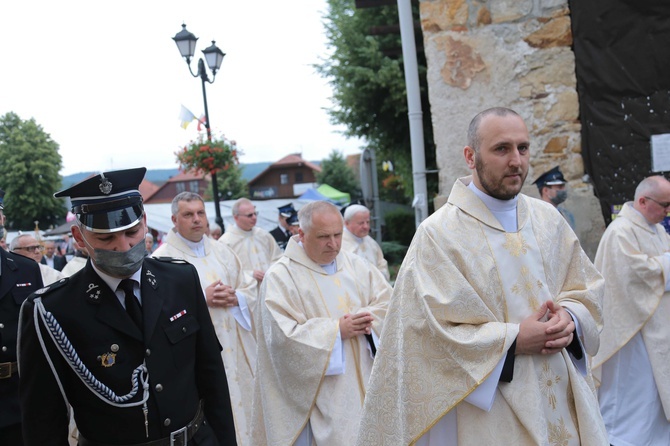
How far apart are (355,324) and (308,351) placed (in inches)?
13.6

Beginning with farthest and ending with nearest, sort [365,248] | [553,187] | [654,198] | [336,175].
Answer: [336,175], [365,248], [553,187], [654,198]

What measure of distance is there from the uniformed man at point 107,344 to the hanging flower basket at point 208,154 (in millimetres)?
11199

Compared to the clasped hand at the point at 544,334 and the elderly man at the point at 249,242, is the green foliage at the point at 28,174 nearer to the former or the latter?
the elderly man at the point at 249,242

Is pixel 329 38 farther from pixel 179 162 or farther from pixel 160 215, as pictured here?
pixel 160 215

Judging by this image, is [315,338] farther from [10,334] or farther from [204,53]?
[204,53]

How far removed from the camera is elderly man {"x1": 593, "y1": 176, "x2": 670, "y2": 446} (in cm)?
568

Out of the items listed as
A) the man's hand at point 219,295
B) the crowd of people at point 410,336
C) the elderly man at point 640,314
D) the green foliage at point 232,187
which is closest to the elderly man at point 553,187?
the elderly man at point 640,314

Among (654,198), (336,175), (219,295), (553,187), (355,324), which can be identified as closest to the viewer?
(355,324)

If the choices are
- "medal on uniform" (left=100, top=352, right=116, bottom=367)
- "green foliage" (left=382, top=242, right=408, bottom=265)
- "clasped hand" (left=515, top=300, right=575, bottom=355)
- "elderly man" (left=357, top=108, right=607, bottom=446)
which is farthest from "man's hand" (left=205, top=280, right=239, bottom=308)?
"green foliage" (left=382, top=242, right=408, bottom=265)

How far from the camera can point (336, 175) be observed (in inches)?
2224

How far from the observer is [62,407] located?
270 cm

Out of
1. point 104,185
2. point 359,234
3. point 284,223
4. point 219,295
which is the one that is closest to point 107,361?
point 104,185

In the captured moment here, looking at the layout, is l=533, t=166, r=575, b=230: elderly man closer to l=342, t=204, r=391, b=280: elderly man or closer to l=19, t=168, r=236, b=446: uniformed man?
l=342, t=204, r=391, b=280: elderly man

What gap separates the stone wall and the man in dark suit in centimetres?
480
